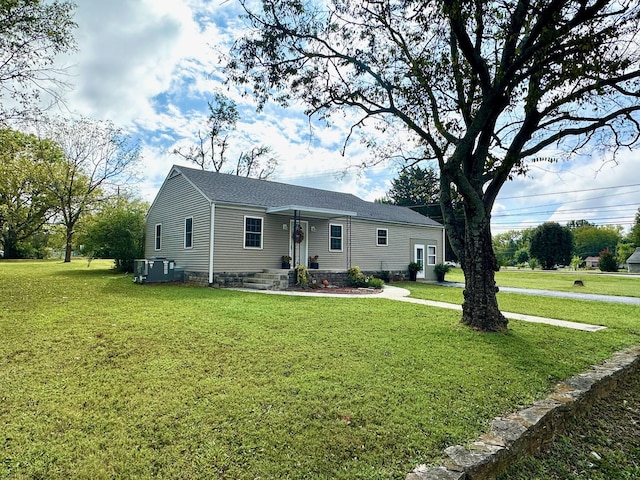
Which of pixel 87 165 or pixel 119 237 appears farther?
pixel 87 165

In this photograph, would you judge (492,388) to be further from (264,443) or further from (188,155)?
(188,155)

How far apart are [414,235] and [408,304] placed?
11.7 m

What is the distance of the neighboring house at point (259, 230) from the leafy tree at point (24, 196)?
13055 mm

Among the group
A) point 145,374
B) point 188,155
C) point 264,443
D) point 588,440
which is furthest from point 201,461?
point 188,155

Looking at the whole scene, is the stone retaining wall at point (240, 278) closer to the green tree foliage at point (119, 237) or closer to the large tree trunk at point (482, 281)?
the green tree foliage at point (119, 237)

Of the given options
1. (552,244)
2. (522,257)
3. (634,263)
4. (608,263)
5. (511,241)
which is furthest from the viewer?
(511,241)

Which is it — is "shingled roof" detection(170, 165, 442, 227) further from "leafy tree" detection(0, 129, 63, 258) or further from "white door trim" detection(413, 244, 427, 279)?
"leafy tree" detection(0, 129, 63, 258)

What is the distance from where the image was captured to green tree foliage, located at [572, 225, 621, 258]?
69.8 metres

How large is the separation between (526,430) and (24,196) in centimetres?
3848

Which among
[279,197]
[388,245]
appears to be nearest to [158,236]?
[279,197]

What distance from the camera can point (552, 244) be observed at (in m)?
36.2

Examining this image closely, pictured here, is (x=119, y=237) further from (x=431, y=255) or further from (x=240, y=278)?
(x=431, y=255)

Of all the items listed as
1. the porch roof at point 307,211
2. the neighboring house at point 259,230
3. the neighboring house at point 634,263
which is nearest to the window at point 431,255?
the neighboring house at point 259,230

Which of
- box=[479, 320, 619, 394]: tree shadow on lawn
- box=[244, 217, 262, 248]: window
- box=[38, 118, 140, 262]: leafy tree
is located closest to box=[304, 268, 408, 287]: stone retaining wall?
box=[244, 217, 262, 248]: window
